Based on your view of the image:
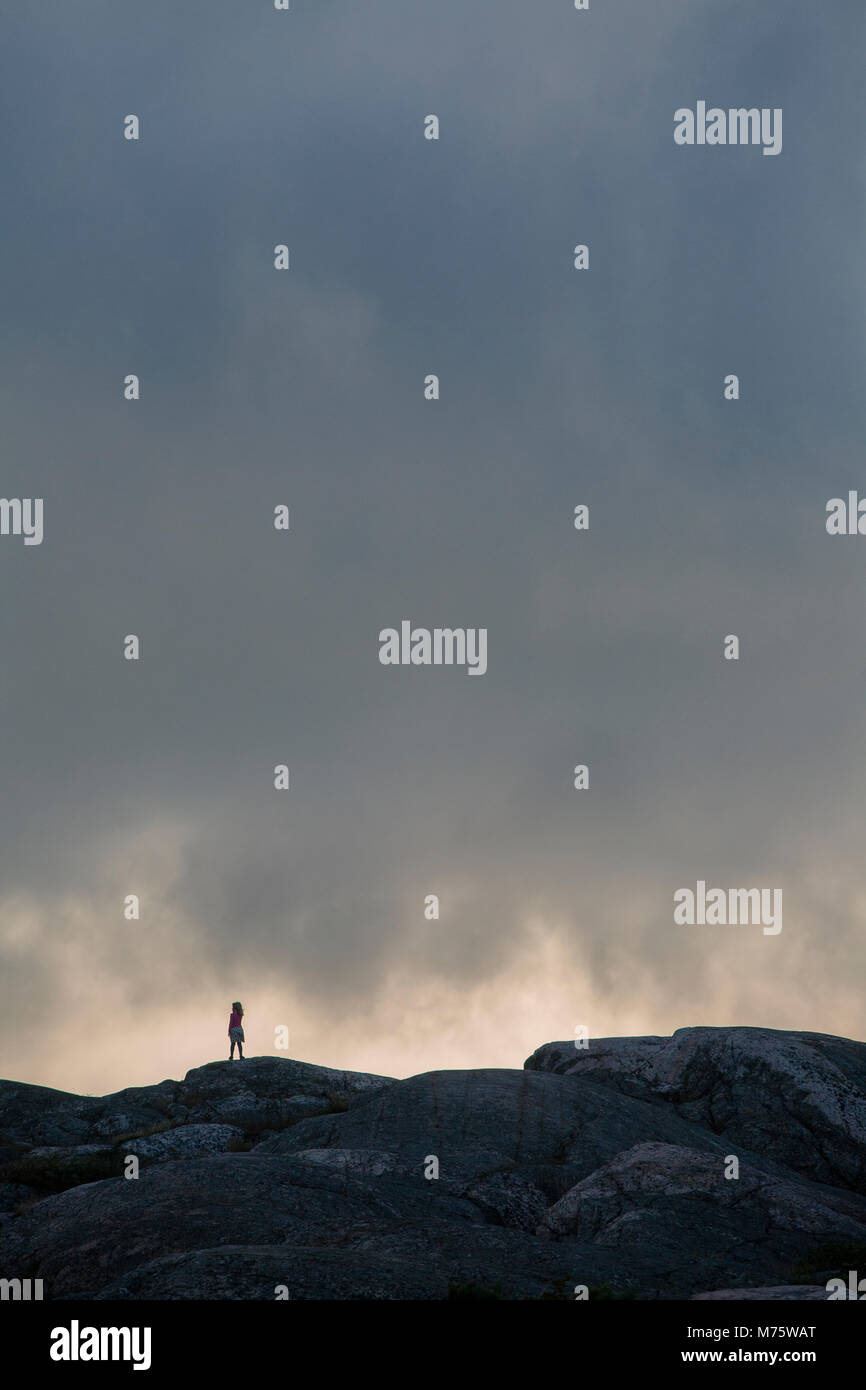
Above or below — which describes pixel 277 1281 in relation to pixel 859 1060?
below

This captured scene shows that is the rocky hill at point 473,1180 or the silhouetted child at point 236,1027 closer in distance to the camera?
the rocky hill at point 473,1180

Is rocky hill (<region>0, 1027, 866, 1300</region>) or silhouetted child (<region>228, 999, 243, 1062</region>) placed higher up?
silhouetted child (<region>228, 999, 243, 1062</region>)

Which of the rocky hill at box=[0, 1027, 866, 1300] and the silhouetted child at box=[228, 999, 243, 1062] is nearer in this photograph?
the rocky hill at box=[0, 1027, 866, 1300]

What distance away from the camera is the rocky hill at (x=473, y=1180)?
771 inches

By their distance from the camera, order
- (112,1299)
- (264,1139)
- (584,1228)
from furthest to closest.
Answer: (264,1139), (584,1228), (112,1299)

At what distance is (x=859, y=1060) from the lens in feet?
135

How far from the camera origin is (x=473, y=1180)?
28875 millimetres

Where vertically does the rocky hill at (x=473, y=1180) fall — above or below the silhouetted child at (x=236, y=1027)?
below

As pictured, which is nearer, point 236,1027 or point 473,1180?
point 473,1180

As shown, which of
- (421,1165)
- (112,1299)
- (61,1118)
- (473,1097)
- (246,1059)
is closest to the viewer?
(112,1299)

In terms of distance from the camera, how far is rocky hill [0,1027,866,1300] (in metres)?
19.6
